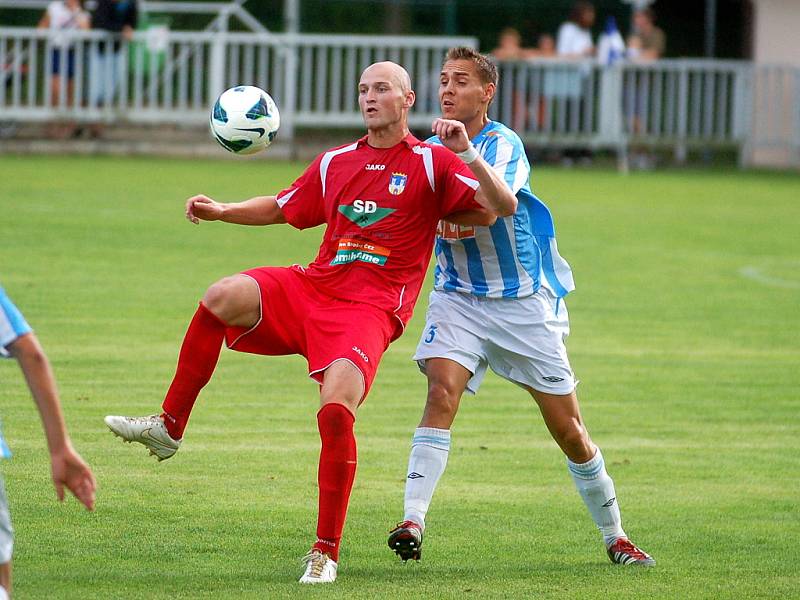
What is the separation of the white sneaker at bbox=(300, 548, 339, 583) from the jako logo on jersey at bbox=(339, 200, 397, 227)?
1.39 m

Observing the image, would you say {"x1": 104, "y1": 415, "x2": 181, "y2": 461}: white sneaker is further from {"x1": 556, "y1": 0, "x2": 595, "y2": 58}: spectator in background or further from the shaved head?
{"x1": 556, "y1": 0, "x2": 595, "y2": 58}: spectator in background

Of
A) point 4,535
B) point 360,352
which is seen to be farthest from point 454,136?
point 4,535

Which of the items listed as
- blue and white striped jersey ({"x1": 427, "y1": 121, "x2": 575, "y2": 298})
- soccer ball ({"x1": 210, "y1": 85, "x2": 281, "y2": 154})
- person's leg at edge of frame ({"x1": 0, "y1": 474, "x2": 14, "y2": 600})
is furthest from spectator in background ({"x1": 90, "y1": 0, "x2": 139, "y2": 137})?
person's leg at edge of frame ({"x1": 0, "y1": 474, "x2": 14, "y2": 600})

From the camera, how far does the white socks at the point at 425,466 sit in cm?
632

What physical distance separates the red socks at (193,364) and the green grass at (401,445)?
21.1 inches

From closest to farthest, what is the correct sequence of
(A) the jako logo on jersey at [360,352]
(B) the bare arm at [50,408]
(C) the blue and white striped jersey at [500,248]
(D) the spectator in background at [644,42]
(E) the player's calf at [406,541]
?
(B) the bare arm at [50,408] → (E) the player's calf at [406,541] → (A) the jako logo on jersey at [360,352] → (C) the blue and white striped jersey at [500,248] → (D) the spectator in background at [644,42]

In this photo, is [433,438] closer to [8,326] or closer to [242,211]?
[242,211]

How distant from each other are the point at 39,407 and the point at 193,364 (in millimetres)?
1985

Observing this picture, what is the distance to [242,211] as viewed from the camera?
269 inches

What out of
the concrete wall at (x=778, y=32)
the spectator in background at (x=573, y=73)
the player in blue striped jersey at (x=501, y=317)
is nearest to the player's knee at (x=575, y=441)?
the player in blue striped jersey at (x=501, y=317)

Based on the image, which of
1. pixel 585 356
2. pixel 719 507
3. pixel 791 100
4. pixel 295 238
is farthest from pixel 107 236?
pixel 791 100

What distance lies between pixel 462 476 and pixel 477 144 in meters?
2.10

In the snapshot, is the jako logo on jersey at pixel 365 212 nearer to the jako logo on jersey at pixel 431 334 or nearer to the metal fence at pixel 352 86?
the jako logo on jersey at pixel 431 334

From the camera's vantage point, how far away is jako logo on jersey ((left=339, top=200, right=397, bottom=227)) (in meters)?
6.45
